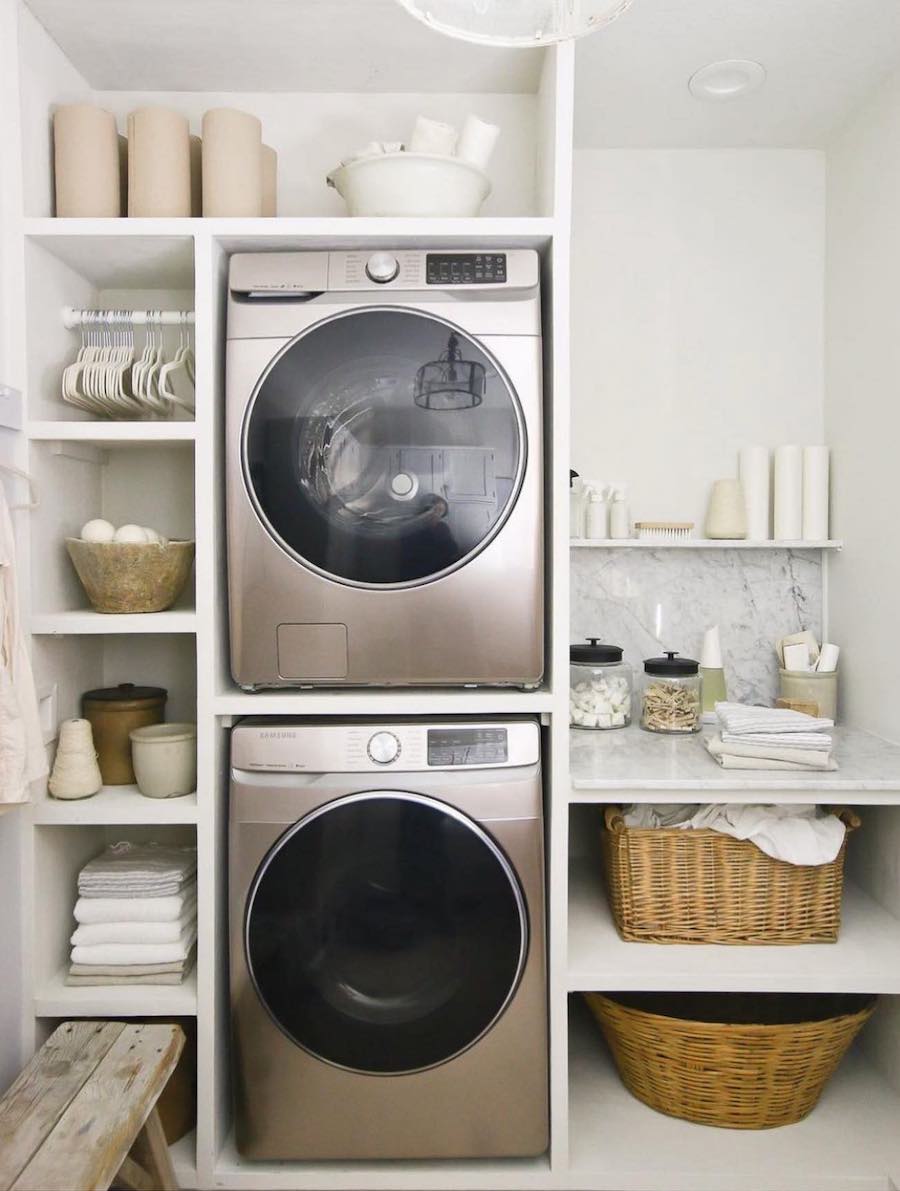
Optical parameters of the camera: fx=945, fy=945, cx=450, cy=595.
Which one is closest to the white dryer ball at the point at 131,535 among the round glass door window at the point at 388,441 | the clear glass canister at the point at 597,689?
the round glass door window at the point at 388,441

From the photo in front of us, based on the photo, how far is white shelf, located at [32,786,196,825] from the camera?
187 cm

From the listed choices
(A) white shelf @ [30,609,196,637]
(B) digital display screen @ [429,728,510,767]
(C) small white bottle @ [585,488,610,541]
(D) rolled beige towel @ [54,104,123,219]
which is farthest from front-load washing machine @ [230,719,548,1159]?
(D) rolled beige towel @ [54,104,123,219]

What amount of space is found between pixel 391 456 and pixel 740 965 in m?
1.23

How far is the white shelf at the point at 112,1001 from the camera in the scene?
1.87m

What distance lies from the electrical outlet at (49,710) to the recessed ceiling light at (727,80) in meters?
1.94

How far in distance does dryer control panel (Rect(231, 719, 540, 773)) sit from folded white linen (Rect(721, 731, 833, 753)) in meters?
0.42

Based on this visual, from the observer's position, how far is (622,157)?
2.47 m

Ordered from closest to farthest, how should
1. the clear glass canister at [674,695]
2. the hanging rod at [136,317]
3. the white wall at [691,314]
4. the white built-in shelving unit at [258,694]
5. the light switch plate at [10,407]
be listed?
the light switch plate at [10,407]
the white built-in shelving unit at [258,694]
the hanging rod at [136,317]
the clear glass canister at [674,695]
the white wall at [691,314]

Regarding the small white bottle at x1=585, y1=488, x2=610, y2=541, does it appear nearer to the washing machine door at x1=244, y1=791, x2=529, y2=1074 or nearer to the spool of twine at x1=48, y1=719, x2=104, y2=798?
the washing machine door at x1=244, y1=791, x2=529, y2=1074

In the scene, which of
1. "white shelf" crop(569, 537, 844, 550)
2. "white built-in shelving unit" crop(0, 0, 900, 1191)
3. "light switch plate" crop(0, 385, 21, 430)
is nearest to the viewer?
"light switch plate" crop(0, 385, 21, 430)

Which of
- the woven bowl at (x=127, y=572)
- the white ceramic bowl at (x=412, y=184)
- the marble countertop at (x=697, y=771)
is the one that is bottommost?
the marble countertop at (x=697, y=771)

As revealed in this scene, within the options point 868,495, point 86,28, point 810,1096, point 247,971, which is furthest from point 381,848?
point 86,28

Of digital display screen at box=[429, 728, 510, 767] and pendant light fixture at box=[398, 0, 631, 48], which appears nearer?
pendant light fixture at box=[398, 0, 631, 48]

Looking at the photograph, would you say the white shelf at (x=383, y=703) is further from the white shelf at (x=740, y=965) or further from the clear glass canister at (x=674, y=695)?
the white shelf at (x=740, y=965)
